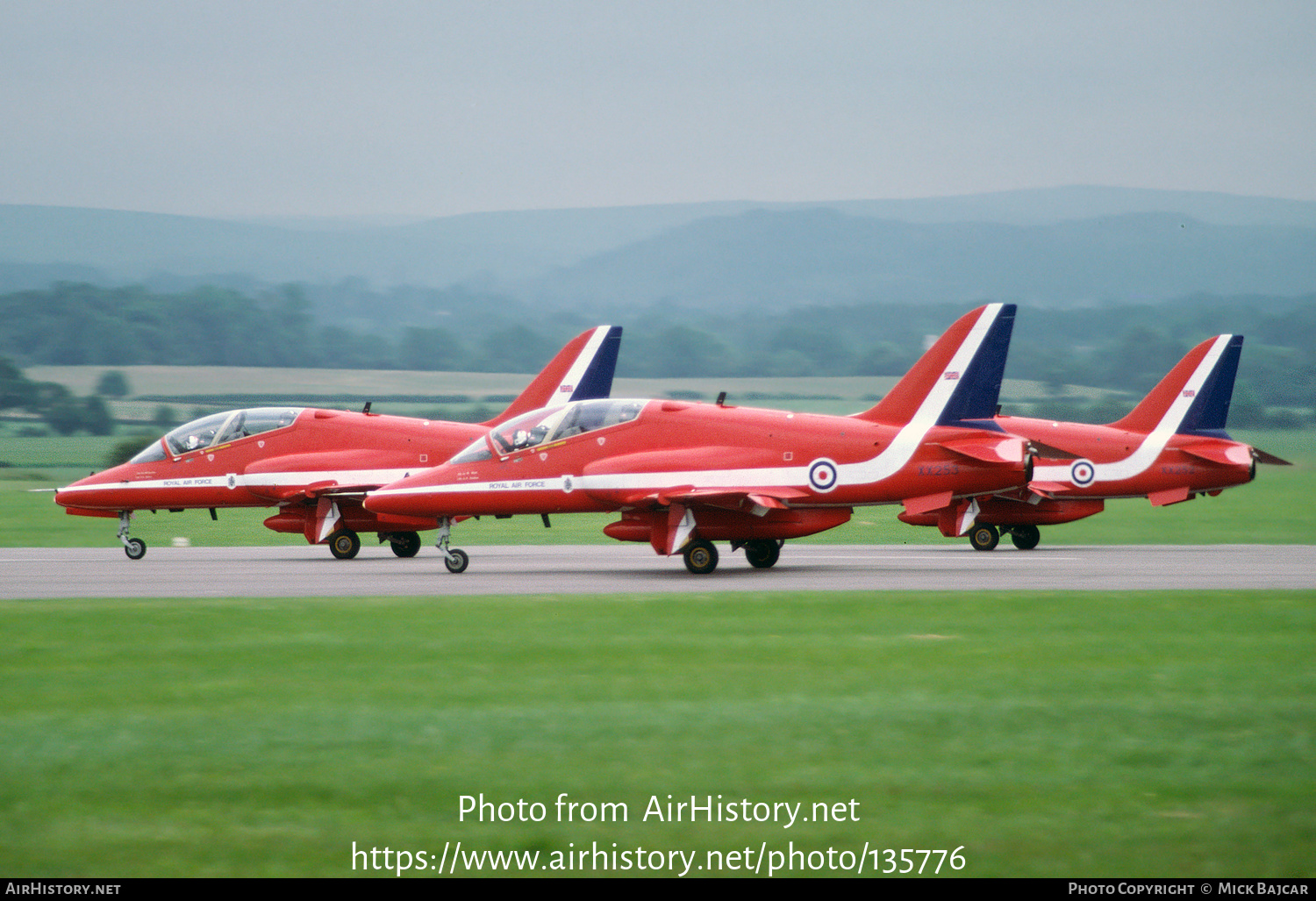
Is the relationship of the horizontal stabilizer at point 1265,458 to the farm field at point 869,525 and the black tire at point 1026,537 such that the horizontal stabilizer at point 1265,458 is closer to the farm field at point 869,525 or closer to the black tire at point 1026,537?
the farm field at point 869,525

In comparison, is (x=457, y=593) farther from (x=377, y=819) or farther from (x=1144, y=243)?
(x=1144, y=243)

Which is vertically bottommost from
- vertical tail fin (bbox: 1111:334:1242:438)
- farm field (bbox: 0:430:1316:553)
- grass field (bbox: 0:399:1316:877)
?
farm field (bbox: 0:430:1316:553)

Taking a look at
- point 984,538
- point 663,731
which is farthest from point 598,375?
point 663,731

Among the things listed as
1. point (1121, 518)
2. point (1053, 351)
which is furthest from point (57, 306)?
point (1121, 518)

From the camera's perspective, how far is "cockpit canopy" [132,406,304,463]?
1123 inches

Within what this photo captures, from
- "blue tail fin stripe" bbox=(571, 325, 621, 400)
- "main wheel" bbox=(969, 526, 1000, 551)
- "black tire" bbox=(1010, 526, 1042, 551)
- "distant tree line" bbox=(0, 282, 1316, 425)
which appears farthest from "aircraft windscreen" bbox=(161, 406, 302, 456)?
"distant tree line" bbox=(0, 282, 1316, 425)

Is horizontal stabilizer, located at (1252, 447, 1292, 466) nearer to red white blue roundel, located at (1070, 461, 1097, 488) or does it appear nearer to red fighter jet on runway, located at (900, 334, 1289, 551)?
red fighter jet on runway, located at (900, 334, 1289, 551)

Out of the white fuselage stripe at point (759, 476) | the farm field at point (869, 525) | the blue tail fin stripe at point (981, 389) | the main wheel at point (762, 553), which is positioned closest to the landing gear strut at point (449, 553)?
the white fuselage stripe at point (759, 476)

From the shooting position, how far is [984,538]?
29531 mm

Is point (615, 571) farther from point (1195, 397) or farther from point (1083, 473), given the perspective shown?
point (1195, 397)

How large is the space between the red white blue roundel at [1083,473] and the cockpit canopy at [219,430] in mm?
16602

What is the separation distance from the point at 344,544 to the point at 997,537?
13.6 meters

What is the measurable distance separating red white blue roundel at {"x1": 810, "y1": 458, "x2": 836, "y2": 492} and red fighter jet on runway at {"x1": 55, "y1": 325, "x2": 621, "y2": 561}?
855 cm

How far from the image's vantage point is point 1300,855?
271 inches
